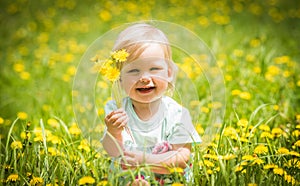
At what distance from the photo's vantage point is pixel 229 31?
446cm

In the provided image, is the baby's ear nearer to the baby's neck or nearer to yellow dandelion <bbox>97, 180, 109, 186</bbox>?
the baby's neck

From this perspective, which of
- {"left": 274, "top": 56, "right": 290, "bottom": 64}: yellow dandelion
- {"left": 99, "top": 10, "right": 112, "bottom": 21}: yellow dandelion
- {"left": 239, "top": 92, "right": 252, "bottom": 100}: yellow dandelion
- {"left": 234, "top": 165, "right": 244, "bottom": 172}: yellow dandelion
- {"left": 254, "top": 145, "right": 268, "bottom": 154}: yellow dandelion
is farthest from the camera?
{"left": 99, "top": 10, "right": 112, "bottom": 21}: yellow dandelion

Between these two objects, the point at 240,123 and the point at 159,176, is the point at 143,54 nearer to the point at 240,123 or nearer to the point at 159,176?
the point at 159,176

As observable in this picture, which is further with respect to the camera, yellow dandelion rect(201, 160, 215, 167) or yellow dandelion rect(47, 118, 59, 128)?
yellow dandelion rect(47, 118, 59, 128)

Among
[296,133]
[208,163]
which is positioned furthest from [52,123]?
[296,133]

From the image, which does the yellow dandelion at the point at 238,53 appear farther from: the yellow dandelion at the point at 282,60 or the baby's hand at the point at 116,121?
the baby's hand at the point at 116,121

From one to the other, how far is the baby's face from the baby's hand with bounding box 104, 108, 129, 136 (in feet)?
0.25

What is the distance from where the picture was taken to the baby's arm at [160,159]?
179 cm

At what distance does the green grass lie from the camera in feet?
6.31

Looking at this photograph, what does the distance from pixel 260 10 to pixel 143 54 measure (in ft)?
11.9

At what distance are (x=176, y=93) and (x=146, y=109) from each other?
0.40ft

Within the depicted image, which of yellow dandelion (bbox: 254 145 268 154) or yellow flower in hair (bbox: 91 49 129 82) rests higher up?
yellow flower in hair (bbox: 91 49 129 82)

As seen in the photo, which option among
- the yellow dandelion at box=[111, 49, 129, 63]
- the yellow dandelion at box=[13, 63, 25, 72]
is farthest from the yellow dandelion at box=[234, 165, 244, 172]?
the yellow dandelion at box=[13, 63, 25, 72]

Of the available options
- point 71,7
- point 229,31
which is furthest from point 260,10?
point 71,7
